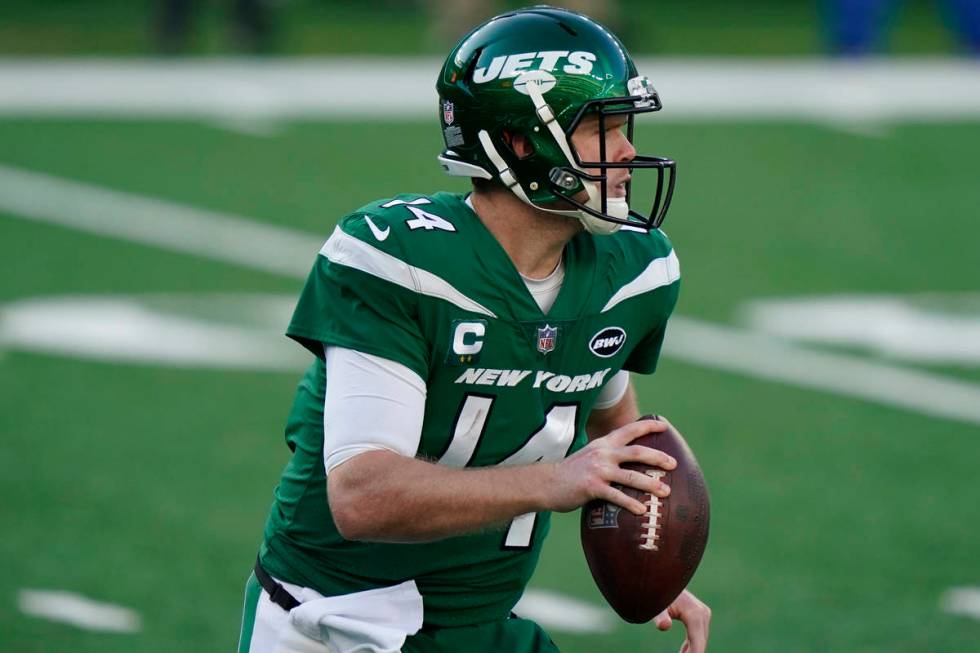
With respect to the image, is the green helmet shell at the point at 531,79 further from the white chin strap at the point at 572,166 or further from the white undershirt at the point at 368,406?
the white undershirt at the point at 368,406

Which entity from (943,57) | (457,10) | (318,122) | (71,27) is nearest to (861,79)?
(943,57)

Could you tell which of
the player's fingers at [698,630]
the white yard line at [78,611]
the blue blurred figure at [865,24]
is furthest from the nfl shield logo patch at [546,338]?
the blue blurred figure at [865,24]

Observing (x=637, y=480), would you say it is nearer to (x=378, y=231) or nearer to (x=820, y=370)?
(x=378, y=231)

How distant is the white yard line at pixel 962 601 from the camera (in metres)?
5.71

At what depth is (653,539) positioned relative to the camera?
11.9 ft

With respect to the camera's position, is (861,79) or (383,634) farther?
(861,79)

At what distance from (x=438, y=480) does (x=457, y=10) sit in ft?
36.3

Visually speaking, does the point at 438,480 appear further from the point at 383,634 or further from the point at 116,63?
the point at 116,63

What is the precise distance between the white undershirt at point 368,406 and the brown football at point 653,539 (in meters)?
0.42

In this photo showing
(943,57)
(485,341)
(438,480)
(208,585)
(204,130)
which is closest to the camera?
(438,480)

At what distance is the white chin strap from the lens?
373 cm

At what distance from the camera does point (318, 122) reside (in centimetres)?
1278

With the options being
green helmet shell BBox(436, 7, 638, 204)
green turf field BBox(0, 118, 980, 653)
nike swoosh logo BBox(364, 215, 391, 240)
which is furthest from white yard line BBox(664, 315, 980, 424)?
nike swoosh logo BBox(364, 215, 391, 240)

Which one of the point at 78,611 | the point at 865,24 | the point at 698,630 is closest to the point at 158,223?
the point at 78,611
